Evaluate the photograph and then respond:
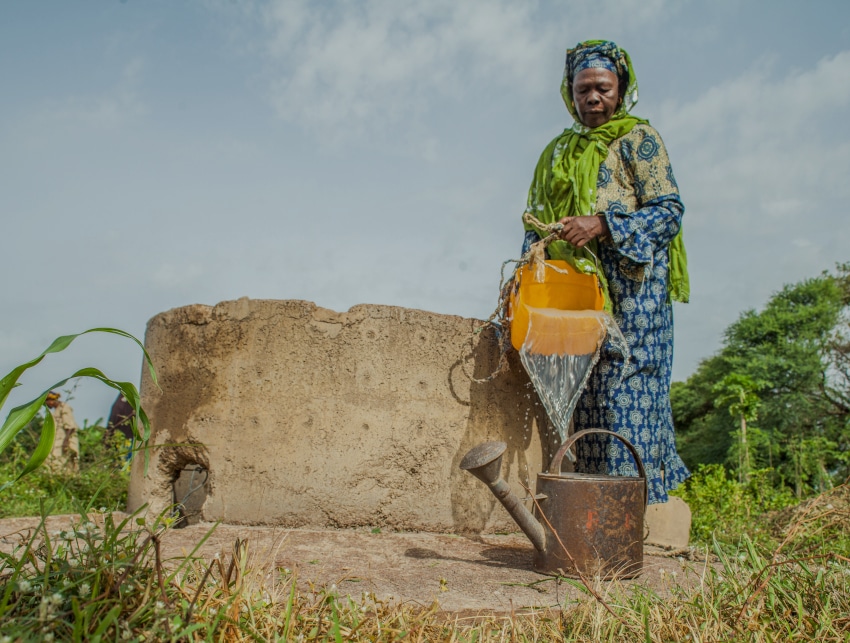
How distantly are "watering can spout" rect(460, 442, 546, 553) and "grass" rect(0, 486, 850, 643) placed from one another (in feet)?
1.48

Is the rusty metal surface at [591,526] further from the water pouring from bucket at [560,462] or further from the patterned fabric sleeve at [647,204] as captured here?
the patterned fabric sleeve at [647,204]

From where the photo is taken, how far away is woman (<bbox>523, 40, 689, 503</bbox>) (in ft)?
9.59

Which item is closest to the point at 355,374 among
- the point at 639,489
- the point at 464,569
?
the point at 464,569

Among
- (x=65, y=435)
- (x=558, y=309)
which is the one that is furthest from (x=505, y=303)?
(x=65, y=435)

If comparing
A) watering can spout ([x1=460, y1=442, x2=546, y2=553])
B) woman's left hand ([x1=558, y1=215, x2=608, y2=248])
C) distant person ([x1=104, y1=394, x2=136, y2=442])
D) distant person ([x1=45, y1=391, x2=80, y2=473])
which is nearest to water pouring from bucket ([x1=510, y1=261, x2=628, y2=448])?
woman's left hand ([x1=558, y1=215, x2=608, y2=248])

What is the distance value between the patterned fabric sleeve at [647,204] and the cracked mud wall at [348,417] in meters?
0.78

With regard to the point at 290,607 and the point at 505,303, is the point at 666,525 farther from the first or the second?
the point at 290,607

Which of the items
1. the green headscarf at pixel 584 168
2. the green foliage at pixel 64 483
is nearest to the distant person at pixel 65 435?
the green foliage at pixel 64 483

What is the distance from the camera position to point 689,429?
1082cm

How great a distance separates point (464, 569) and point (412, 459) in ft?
2.38

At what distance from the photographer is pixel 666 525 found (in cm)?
306

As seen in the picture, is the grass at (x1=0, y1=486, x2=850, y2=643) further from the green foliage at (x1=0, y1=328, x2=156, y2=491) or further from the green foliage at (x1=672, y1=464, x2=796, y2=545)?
the green foliage at (x1=672, y1=464, x2=796, y2=545)

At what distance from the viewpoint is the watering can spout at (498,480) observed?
7.64ft

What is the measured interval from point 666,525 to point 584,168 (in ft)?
5.09
